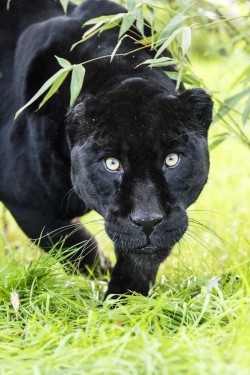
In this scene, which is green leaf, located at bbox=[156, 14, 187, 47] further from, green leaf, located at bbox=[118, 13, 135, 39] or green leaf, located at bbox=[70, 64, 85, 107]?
green leaf, located at bbox=[70, 64, 85, 107]

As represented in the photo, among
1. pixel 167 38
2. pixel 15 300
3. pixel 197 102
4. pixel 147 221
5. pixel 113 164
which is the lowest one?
pixel 15 300

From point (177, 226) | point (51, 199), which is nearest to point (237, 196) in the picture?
point (51, 199)

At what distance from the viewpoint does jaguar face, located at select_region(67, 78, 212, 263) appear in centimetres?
262

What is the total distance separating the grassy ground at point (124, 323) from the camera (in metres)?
2.04

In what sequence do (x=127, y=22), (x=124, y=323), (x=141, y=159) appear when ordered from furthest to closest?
(x=127, y=22)
(x=141, y=159)
(x=124, y=323)

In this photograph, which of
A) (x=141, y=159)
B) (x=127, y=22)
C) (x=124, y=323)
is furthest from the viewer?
(x=127, y=22)

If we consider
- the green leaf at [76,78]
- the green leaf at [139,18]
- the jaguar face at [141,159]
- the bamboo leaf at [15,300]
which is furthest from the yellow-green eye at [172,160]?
the bamboo leaf at [15,300]

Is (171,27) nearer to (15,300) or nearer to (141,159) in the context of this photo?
(141,159)

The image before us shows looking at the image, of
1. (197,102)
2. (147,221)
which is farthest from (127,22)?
(147,221)

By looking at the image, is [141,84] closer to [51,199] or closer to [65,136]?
[65,136]

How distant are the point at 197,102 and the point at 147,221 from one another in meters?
0.55

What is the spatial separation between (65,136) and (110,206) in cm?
52

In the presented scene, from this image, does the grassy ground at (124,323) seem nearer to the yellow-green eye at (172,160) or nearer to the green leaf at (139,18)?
the yellow-green eye at (172,160)

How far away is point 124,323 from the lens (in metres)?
A: 2.51
